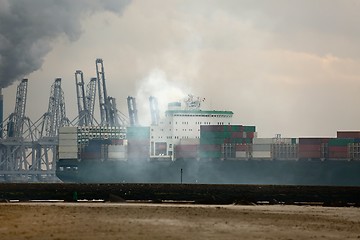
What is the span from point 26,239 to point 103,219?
1013 cm

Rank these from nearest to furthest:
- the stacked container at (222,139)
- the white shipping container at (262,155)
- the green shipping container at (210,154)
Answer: the white shipping container at (262,155) → the stacked container at (222,139) → the green shipping container at (210,154)

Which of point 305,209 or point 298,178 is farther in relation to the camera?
point 298,178

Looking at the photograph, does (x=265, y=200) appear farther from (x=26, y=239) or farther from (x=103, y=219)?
(x=26, y=239)

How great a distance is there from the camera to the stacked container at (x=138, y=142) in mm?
172000

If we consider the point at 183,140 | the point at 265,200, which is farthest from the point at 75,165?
the point at 265,200

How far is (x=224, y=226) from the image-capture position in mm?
37469

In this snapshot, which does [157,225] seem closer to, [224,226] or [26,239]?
[224,226]

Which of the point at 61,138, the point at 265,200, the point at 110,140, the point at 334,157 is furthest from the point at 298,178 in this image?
the point at 265,200

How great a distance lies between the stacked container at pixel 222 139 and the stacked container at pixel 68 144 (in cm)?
3960

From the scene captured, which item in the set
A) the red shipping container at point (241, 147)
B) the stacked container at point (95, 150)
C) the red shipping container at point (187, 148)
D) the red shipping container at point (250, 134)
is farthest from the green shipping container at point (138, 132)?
the red shipping container at point (250, 134)

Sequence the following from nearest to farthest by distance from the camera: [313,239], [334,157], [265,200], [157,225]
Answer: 1. [313,239]
2. [157,225]
3. [265,200]
4. [334,157]

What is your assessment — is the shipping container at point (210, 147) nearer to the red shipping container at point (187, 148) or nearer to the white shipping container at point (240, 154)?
the white shipping container at point (240, 154)

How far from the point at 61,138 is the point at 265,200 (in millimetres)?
135679

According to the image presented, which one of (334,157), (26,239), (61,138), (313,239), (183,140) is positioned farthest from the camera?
(61,138)
